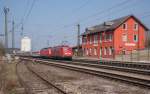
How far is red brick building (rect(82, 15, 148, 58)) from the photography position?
2530 inches

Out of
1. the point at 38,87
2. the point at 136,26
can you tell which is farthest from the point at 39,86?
the point at 136,26

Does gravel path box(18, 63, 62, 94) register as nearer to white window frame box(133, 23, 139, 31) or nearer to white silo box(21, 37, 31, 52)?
white window frame box(133, 23, 139, 31)

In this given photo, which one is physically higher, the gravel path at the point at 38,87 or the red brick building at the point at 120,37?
the red brick building at the point at 120,37

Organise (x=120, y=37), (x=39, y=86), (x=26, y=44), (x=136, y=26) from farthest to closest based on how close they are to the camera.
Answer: (x=26, y=44) < (x=136, y=26) < (x=120, y=37) < (x=39, y=86)

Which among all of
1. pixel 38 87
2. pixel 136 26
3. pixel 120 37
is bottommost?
pixel 38 87

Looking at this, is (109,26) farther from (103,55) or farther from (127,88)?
(127,88)

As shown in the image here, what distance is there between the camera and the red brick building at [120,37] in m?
64.2

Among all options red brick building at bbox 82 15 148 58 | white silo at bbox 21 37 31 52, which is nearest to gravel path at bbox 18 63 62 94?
red brick building at bbox 82 15 148 58

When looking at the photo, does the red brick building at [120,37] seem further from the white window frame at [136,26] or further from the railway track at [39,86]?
the railway track at [39,86]

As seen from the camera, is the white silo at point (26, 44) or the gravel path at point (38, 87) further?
the white silo at point (26, 44)

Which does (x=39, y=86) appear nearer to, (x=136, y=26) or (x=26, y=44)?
(x=136, y=26)

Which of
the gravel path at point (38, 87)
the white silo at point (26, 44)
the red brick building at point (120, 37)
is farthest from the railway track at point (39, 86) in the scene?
the white silo at point (26, 44)

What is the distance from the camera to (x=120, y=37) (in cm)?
6494

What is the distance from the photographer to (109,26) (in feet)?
227
